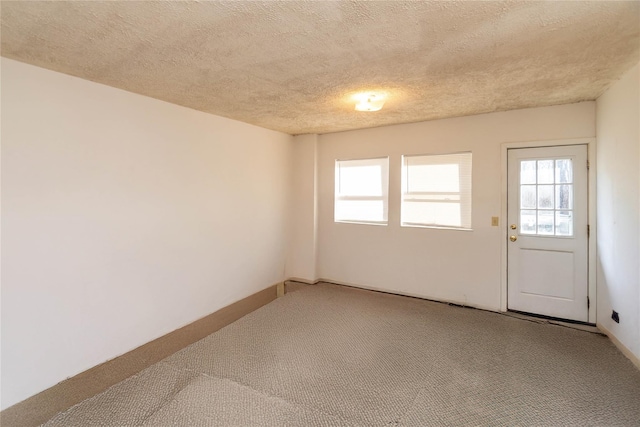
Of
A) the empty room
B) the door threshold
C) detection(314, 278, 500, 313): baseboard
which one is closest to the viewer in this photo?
the empty room

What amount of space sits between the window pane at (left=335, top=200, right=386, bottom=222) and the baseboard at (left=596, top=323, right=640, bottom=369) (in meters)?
2.66

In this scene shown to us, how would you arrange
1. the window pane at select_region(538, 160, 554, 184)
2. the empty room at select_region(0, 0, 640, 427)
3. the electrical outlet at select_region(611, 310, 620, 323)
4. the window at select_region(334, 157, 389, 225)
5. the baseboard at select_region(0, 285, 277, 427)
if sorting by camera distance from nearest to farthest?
the empty room at select_region(0, 0, 640, 427) → the baseboard at select_region(0, 285, 277, 427) → the electrical outlet at select_region(611, 310, 620, 323) → the window pane at select_region(538, 160, 554, 184) → the window at select_region(334, 157, 389, 225)

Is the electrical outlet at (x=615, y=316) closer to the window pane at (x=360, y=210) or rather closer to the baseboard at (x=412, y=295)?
the baseboard at (x=412, y=295)

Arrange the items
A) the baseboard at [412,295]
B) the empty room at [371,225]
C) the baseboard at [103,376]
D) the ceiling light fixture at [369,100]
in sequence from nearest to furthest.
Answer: the empty room at [371,225] → the baseboard at [103,376] → the ceiling light fixture at [369,100] → the baseboard at [412,295]

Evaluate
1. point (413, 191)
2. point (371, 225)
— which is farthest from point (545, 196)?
point (371, 225)

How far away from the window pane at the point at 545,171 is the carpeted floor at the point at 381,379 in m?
1.64

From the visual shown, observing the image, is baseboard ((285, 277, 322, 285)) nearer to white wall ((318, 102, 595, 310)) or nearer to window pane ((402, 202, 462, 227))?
white wall ((318, 102, 595, 310))

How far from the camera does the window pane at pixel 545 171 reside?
346 centimetres

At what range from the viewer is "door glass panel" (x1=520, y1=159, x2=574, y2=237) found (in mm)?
3398

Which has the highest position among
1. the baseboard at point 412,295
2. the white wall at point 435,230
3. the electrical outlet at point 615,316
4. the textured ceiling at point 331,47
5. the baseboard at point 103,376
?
the textured ceiling at point 331,47

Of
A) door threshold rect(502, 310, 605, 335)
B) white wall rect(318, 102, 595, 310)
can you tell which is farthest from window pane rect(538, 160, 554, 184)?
door threshold rect(502, 310, 605, 335)

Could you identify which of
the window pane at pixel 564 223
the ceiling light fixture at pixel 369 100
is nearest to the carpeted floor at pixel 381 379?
the window pane at pixel 564 223

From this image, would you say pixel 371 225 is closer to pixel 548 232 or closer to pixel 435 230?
pixel 435 230

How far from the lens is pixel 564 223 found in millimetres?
3414
